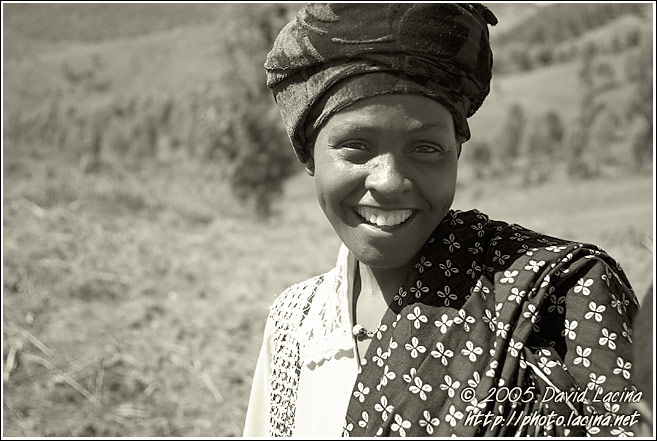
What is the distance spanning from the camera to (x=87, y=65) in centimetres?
2167

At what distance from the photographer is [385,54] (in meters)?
1.57

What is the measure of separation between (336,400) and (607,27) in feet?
71.2

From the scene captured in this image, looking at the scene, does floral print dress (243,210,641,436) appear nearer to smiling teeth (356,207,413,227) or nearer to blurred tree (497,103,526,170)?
smiling teeth (356,207,413,227)

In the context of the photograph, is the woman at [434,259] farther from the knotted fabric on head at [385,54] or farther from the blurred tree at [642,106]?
the blurred tree at [642,106]

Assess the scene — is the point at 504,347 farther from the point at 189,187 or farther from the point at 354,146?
the point at 189,187

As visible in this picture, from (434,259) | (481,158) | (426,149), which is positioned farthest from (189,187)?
(426,149)

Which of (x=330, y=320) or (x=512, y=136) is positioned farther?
(x=512, y=136)

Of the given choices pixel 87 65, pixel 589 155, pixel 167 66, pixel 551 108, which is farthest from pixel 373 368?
pixel 167 66

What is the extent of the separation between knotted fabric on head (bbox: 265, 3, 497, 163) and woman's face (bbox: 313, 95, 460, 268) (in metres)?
0.03

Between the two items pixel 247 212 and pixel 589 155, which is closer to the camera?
pixel 247 212

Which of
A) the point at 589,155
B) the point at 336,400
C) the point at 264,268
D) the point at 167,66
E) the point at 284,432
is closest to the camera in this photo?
the point at 336,400

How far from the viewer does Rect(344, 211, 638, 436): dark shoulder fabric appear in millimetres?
1475

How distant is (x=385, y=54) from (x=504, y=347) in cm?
65

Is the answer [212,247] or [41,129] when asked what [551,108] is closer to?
[212,247]
